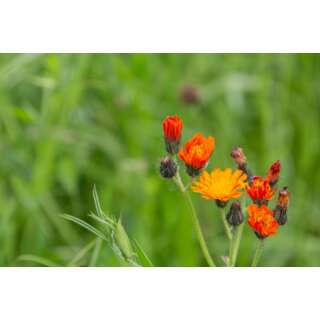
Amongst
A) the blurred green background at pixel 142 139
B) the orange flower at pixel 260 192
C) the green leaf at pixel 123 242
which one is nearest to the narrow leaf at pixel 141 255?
the green leaf at pixel 123 242

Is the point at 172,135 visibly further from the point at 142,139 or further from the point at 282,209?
the point at 142,139

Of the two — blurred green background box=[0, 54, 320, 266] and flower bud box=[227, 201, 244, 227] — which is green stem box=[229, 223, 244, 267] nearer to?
flower bud box=[227, 201, 244, 227]

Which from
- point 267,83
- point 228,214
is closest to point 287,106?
point 267,83

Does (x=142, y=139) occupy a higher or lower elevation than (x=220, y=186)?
higher

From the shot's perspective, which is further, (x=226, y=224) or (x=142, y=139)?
(x=142, y=139)

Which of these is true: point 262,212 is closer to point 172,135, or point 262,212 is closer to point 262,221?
point 262,221

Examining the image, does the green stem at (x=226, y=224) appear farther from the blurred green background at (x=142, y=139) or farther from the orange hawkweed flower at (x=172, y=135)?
the blurred green background at (x=142, y=139)

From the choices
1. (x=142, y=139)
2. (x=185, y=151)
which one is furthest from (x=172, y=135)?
(x=142, y=139)
